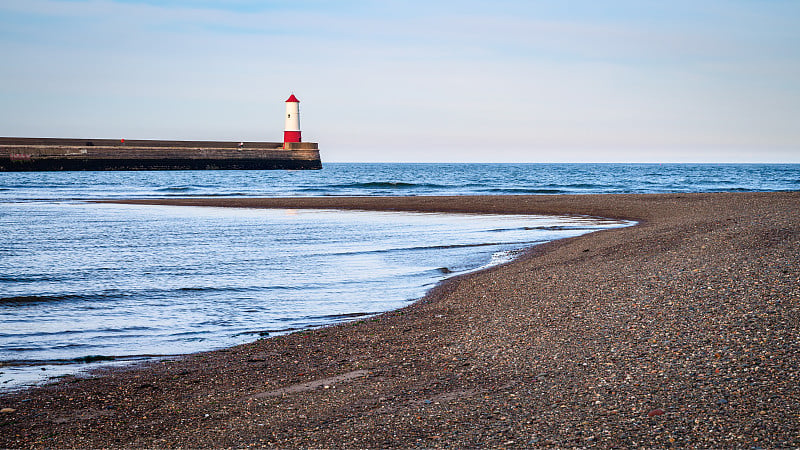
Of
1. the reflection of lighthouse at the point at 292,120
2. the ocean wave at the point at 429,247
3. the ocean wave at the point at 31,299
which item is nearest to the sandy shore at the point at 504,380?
the ocean wave at the point at 31,299

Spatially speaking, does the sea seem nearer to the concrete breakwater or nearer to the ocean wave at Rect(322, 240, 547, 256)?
the ocean wave at Rect(322, 240, 547, 256)

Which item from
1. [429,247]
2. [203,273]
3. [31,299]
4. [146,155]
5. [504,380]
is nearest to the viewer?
[504,380]

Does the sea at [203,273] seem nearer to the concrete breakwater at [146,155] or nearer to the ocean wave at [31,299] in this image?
the ocean wave at [31,299]

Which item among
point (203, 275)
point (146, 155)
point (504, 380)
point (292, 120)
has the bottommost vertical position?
point (203, 275)

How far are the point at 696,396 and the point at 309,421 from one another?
2.80 m

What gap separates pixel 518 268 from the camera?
40.1ft

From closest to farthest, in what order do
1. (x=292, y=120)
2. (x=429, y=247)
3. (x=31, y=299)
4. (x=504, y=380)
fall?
(x=504, y=380)
(x=31, y=299)
(x=429, y=247)
(x=292, y=120)

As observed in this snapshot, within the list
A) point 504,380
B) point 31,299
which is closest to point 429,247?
point 31,299

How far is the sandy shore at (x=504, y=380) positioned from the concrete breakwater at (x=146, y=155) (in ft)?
230

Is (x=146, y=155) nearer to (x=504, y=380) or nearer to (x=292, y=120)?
(x=292, y=120)

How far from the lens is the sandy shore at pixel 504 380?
15.0 ft

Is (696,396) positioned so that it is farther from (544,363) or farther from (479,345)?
(479,345)

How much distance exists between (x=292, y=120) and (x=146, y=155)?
17197 millimetres

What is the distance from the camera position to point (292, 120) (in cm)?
8219
